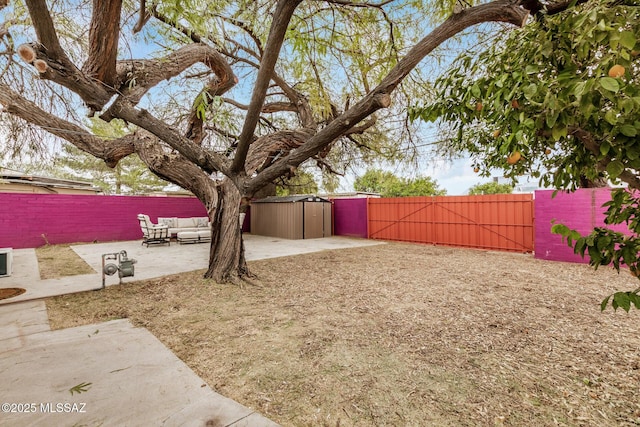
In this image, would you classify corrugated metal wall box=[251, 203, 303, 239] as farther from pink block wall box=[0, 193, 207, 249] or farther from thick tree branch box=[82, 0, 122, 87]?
thick tree branch box=[82, 0, 122, 87]

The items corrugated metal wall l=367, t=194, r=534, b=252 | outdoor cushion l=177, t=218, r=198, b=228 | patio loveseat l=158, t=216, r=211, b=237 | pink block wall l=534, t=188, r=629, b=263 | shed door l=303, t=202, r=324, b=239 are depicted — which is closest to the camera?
pink block wall l=534, t=188, r=629, b=263

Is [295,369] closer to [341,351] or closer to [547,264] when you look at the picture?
[341,351]

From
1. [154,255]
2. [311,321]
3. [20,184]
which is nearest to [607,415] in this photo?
[311,321]

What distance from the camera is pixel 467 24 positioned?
8.95 feet

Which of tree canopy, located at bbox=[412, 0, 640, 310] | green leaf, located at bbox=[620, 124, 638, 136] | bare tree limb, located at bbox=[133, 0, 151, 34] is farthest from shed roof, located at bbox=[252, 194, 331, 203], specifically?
green leaf, located at bbox=[620, 124, 638, 136]

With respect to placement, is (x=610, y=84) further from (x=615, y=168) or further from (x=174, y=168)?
(x=174, y=168)

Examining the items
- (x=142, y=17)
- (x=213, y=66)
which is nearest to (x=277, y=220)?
(x=213, y=66)

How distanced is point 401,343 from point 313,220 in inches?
366

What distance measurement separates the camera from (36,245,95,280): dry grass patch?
5.25 m

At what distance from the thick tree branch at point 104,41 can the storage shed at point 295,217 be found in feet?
26.7

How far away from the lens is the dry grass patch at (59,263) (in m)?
5.25

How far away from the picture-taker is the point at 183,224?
35.5 ft

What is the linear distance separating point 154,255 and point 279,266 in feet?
12.4

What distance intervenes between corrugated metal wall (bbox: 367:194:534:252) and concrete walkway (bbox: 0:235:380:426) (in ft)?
28.0
